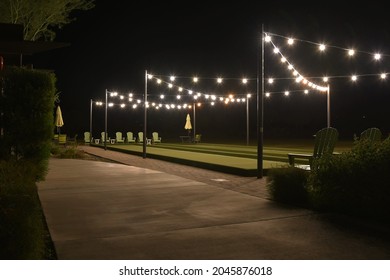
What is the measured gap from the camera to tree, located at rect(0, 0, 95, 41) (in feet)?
48.2

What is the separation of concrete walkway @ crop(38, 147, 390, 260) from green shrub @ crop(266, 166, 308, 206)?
8.3 inches

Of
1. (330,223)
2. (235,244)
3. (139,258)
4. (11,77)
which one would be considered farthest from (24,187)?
(11,77)

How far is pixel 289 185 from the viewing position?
243 inches

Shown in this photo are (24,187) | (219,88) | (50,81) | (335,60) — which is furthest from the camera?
(219,88)

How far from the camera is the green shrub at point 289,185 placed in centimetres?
609

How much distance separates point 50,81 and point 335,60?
1307cm

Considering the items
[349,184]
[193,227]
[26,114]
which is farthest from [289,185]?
[26,114]

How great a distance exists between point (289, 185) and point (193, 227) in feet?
6.39

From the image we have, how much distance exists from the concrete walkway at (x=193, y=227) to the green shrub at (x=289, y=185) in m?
0.21

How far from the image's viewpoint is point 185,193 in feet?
23.7

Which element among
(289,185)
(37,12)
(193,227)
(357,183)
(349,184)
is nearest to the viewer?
(193,227)

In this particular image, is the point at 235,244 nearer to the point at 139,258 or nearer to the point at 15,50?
the point at 139,258

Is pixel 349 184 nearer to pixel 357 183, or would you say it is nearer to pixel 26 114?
pixel 357 183

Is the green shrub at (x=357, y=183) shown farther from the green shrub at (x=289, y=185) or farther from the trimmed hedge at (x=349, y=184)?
the green shrub at (x=289, y=185)
